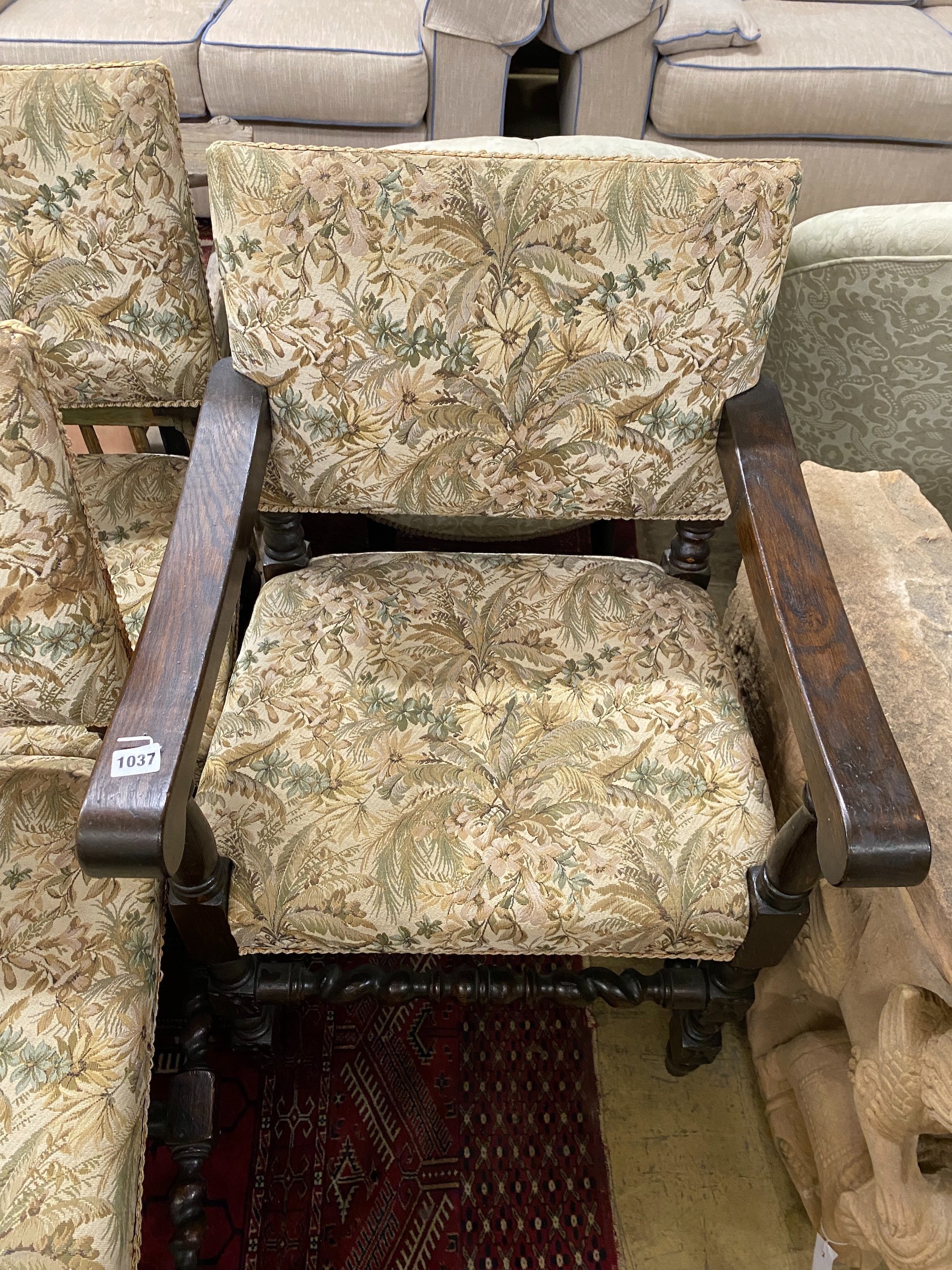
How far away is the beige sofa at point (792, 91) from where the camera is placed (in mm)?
2277

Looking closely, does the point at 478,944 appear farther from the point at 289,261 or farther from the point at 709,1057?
the point at 289,261

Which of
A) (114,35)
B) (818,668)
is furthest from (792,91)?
(818,668)

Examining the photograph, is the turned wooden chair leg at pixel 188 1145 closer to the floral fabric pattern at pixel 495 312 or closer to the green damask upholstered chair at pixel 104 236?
the floral fabric pattern at pixel 495 312

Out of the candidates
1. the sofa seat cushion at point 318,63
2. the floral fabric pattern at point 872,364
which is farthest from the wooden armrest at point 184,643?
the sofa seat cushion at point 318,63

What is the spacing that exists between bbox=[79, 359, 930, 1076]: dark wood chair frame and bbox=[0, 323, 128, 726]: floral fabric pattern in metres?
0.07

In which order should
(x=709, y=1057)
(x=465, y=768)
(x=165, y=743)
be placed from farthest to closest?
(x=709, y=1057) < (x=465, y=768) < (x=165, y=743)

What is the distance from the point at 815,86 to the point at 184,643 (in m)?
2.48

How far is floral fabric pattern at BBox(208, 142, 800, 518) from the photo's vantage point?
84 centimetres

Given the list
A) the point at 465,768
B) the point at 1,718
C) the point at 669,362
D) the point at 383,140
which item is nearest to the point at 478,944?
the point at 465,768

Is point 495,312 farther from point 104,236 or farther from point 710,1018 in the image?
point 710,1018

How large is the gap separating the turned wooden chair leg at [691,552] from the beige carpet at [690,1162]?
62 centimetres

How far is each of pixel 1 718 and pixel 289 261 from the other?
526 mm

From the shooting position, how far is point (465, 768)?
35.2 inches

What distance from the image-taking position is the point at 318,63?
226cm
